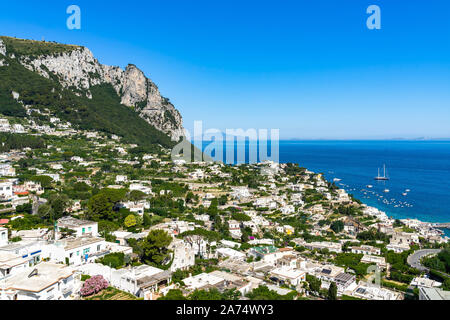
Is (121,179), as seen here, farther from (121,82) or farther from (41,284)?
(121,82)

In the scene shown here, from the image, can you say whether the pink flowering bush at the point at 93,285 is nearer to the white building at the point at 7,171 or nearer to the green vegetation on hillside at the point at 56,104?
the white building at the point at 7,171

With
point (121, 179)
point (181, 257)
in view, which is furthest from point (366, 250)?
point (121, 179)

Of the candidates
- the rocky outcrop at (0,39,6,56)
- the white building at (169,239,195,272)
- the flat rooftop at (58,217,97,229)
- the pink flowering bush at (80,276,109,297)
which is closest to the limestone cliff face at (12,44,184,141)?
the rocky outcrop at (0,39,6,56)

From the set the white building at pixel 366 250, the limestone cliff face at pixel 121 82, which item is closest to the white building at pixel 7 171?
the white building at pixel 366 250

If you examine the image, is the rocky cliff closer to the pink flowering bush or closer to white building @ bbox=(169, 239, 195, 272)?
white building @ bbox=(169, 239, 195, 272)
